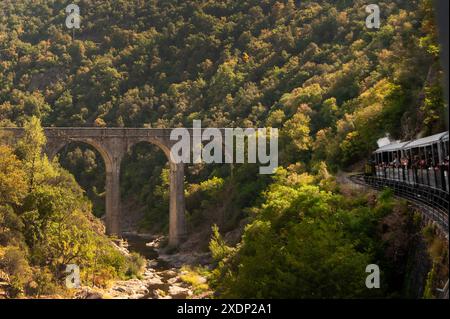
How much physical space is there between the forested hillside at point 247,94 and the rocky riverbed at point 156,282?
373cm

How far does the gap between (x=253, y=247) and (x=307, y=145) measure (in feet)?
93.0

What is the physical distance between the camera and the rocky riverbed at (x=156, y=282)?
3607 cm

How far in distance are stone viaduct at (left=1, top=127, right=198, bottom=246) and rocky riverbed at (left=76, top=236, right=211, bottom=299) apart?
3157mm

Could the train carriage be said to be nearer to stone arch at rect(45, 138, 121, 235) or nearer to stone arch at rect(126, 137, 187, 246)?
stone arch at rect(126, 137, 187, 246)

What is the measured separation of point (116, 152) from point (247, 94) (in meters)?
26.4

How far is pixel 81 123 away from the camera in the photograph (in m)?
94.2

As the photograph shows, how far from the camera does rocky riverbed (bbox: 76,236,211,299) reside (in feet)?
118

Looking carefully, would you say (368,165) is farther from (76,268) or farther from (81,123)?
(81,123)

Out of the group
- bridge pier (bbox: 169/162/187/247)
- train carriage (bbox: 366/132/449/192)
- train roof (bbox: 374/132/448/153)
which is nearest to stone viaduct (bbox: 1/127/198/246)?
bridge pier (bbox: 169/162/187/247)

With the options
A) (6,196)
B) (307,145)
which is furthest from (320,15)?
(6,196)

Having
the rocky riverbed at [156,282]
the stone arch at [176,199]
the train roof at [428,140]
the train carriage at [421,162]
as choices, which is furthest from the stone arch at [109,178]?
the train roof at [428,140]

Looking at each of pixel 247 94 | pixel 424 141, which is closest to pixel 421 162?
pixel 424 141

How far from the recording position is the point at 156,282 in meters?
43.3

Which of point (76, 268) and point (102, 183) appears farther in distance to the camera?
point (102, 183)
